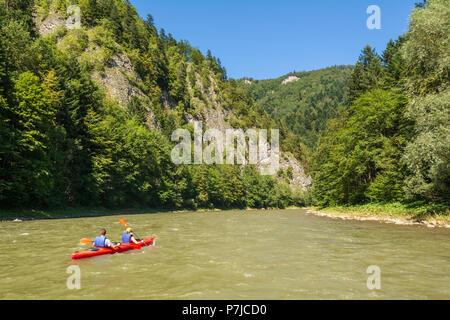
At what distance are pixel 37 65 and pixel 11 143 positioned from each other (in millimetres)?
15509

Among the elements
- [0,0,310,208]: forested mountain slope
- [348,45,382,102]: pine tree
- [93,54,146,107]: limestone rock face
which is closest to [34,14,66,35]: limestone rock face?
[0,0,310,208]: forested mountain slope

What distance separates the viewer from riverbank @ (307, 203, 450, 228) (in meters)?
24.2

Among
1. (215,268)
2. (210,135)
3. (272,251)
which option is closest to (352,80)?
(272,251)

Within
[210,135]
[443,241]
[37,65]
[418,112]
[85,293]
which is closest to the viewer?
[85,293]

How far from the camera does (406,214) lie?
28391 millimetres

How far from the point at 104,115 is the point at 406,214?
47337 millimetres

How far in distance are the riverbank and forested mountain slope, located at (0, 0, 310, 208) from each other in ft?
116

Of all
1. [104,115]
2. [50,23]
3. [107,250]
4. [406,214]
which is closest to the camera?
[107,250]

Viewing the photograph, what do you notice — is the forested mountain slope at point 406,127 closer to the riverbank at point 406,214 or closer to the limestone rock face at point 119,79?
the riverbank at point 406,214

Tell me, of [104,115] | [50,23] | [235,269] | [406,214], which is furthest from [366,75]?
[50,23]

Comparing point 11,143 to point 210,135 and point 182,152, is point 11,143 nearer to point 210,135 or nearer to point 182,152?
point 182,152

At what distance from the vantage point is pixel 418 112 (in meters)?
23.8

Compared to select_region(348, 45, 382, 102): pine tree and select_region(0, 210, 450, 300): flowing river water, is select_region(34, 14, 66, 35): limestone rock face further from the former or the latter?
select_region(0, 210, 450, 300): flowing river water

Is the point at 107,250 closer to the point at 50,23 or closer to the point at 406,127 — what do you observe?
the point at 406,127
